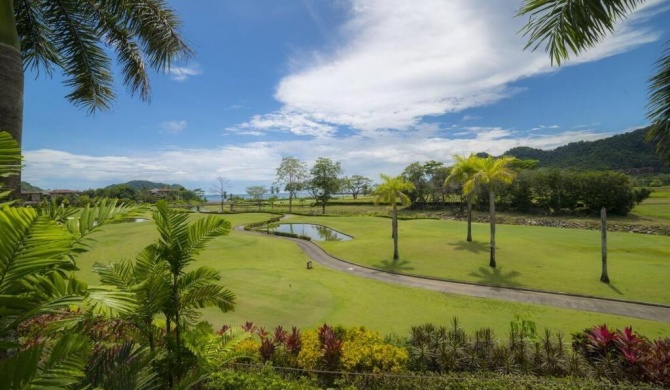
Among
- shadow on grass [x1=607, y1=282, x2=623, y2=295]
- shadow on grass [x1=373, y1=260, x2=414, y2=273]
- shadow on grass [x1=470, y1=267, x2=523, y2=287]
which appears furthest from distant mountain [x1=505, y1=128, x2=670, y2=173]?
shadow on grass [x1=373, y1=260, x2=414, y2=273]

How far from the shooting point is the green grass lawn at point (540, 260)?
1616 cm

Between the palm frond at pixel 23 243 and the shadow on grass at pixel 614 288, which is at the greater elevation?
the palm frond at pixel 23 243

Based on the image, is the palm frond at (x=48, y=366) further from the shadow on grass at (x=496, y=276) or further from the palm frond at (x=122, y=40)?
the shadow on grass at (x=496, y=276)

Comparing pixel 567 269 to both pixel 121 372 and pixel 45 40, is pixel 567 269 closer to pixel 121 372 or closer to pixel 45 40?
pixel 121 372

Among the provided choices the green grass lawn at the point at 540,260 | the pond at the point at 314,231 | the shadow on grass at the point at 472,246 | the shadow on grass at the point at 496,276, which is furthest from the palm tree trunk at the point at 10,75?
the pond at the point at 314,231

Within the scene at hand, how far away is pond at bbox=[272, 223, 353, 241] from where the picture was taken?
114ft

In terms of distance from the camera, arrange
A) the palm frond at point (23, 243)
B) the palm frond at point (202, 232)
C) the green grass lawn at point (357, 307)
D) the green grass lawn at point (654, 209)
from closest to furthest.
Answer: the palm frond at point (23, 243)
the palm frond at point (202, 232)
the green grass lawn at point (357, 307)
the green grass lawn at point (654, 209)

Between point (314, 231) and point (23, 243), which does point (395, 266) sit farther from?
point (23, 243)

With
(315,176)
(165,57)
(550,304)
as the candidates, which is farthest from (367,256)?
(315,176)

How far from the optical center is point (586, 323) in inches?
472

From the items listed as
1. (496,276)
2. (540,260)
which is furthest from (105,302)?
(540,260)

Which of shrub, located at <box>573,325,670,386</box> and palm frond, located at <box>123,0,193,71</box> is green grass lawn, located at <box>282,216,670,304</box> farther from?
palm frond, located at <box>123,0,193,71</box>

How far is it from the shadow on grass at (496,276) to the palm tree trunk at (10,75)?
18.6 metres

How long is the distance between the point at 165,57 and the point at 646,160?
359 feet
